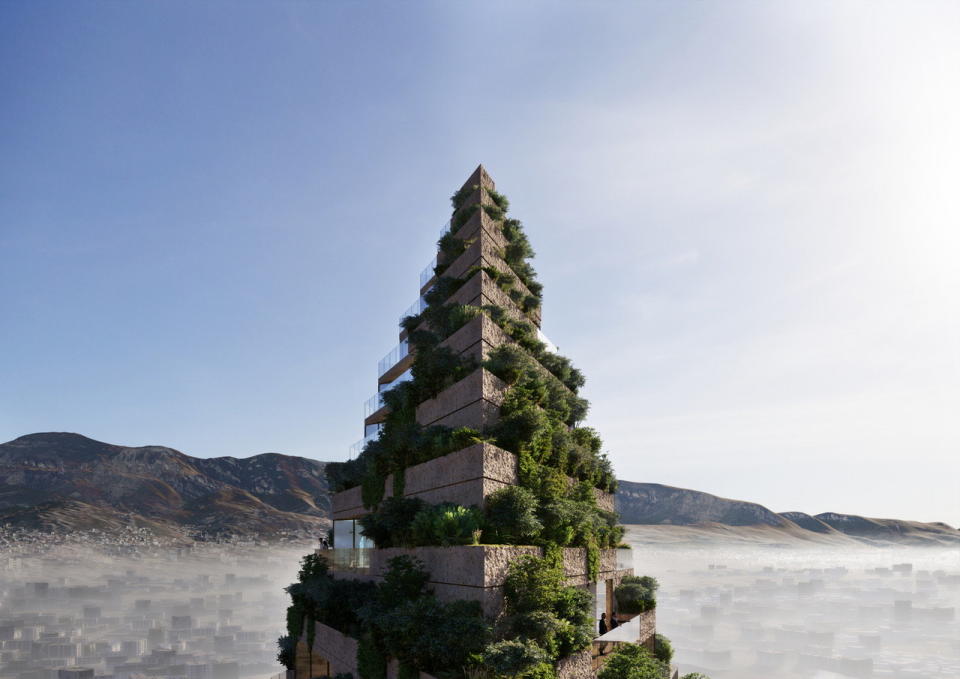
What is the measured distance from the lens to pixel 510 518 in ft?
78.7

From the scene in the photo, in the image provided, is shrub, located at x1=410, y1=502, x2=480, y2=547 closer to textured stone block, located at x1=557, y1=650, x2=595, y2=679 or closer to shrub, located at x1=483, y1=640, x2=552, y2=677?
shrub, located at x1=483, y1=640, x2=552, y2=677

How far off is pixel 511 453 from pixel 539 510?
2650 mm

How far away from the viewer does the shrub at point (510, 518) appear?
24016 mm

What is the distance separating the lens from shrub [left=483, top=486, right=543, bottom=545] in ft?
78.8

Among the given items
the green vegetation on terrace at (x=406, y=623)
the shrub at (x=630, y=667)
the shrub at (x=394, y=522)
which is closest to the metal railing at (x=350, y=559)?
the green vegetation on terrace at (x=406, y=623)

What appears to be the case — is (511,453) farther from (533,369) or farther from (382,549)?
(382,549)

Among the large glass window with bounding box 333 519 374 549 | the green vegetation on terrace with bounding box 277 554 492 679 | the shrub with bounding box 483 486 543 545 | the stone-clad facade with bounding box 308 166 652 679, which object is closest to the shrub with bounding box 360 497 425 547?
the stone-clad facade with bounding box 308 166 652 679

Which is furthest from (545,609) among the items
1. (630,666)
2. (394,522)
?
(630,666)

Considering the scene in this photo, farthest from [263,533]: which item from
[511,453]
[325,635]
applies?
[511,453]

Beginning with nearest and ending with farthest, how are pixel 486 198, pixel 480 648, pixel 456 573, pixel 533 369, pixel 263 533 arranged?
→ pixel 480 648 < pixel 456 573 < pixel 533 369 < pixel 486 198 < pixel 263 533

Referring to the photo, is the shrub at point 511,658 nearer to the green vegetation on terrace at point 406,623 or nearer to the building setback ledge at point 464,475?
the green vegetation on terrace at point 406,623

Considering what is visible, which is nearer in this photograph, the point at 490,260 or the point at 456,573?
the point at 456,573

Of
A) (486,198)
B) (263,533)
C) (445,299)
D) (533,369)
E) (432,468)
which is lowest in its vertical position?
(263,533)

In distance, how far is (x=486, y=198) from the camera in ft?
132
